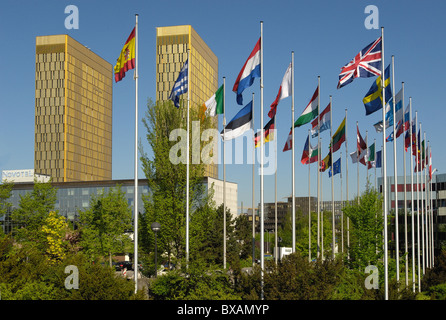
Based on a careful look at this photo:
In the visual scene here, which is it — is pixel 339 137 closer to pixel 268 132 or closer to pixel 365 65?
pixel 268 132

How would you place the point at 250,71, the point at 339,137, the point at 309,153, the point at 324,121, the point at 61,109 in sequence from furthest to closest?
the point at 61,109, the point at 309,153, the point at 339,137, the point at 324,121, the point at 250,71

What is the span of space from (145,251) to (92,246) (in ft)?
31.9

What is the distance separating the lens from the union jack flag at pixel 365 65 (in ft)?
85.7

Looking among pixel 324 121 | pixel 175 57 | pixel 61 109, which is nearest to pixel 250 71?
pixel 324 121

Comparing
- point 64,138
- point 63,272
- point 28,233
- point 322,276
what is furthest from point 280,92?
point 64,138

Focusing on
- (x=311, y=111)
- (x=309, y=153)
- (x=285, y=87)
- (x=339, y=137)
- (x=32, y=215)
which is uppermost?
(x=285, y=87)

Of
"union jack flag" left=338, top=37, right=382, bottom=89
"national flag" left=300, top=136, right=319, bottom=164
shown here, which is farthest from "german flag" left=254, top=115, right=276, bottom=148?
"national flag" left=300, top=136, right=319, bottom=164

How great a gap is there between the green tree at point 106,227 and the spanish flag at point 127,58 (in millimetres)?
23824

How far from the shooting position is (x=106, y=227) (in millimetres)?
47469

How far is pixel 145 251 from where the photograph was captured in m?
38.3

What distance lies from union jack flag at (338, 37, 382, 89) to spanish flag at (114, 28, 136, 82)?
10770 millimetres

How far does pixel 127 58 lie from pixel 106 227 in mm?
25269

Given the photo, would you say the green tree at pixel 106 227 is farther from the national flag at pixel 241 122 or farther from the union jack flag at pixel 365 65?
the union jack flag at pixel 365 65
